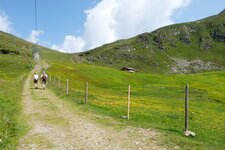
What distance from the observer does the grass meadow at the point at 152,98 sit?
3009cm

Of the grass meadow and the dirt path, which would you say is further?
the grass meadow

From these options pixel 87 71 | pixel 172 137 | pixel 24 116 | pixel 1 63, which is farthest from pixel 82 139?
pixel 1 63

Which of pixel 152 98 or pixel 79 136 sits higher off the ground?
pixel 79 136

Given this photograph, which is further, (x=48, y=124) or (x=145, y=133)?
(x=48, y=124)

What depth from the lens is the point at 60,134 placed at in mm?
21094

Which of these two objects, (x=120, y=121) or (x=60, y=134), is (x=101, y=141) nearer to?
(x=60, y=134)

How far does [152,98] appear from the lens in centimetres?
7331

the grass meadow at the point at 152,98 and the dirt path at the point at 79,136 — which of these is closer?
the dirt path at the point at 79,136

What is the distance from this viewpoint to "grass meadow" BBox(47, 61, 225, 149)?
30092 mm

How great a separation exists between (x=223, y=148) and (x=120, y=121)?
869cm

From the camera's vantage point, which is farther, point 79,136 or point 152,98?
point 152,98

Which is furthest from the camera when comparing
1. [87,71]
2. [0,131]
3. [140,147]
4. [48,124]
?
[87,71]

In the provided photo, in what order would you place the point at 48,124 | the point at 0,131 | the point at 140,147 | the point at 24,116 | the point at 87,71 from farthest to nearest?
the point at 87,71, the point at 24,116, the point at 48,124, the point at 0,131, the point at 140,147

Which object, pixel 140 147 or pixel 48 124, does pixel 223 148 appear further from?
pixel 48 124
